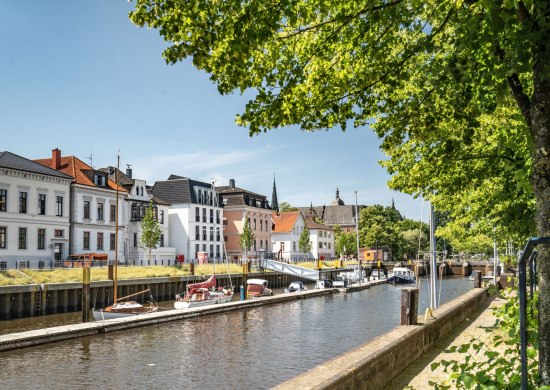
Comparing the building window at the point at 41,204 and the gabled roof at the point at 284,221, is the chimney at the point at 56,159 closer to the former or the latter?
the building window at the point at 41,204

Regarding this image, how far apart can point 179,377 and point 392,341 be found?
9313 millimetres

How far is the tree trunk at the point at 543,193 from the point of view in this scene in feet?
16.3

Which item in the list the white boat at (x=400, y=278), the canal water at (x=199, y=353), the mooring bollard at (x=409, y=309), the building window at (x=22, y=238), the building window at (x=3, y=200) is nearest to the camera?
the mooring bollard at (x=409, y=309)

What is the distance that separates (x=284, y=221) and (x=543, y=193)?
103630 millimetres

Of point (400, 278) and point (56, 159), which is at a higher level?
point (56, 159)

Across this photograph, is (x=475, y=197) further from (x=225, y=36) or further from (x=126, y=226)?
(x=126, y=226)

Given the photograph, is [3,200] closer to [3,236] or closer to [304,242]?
[3,236]

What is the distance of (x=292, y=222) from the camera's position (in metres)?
107

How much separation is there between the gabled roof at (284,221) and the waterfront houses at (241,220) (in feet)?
25.9

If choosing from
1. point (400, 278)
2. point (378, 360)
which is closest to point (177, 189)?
point (400, 278)

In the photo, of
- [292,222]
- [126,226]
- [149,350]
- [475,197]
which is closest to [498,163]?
[475,197]

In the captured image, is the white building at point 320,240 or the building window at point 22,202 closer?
the building window at point 22,202

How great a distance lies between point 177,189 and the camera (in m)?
83.1

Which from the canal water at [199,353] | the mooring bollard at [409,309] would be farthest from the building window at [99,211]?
the mooring bollard at [409,309]
